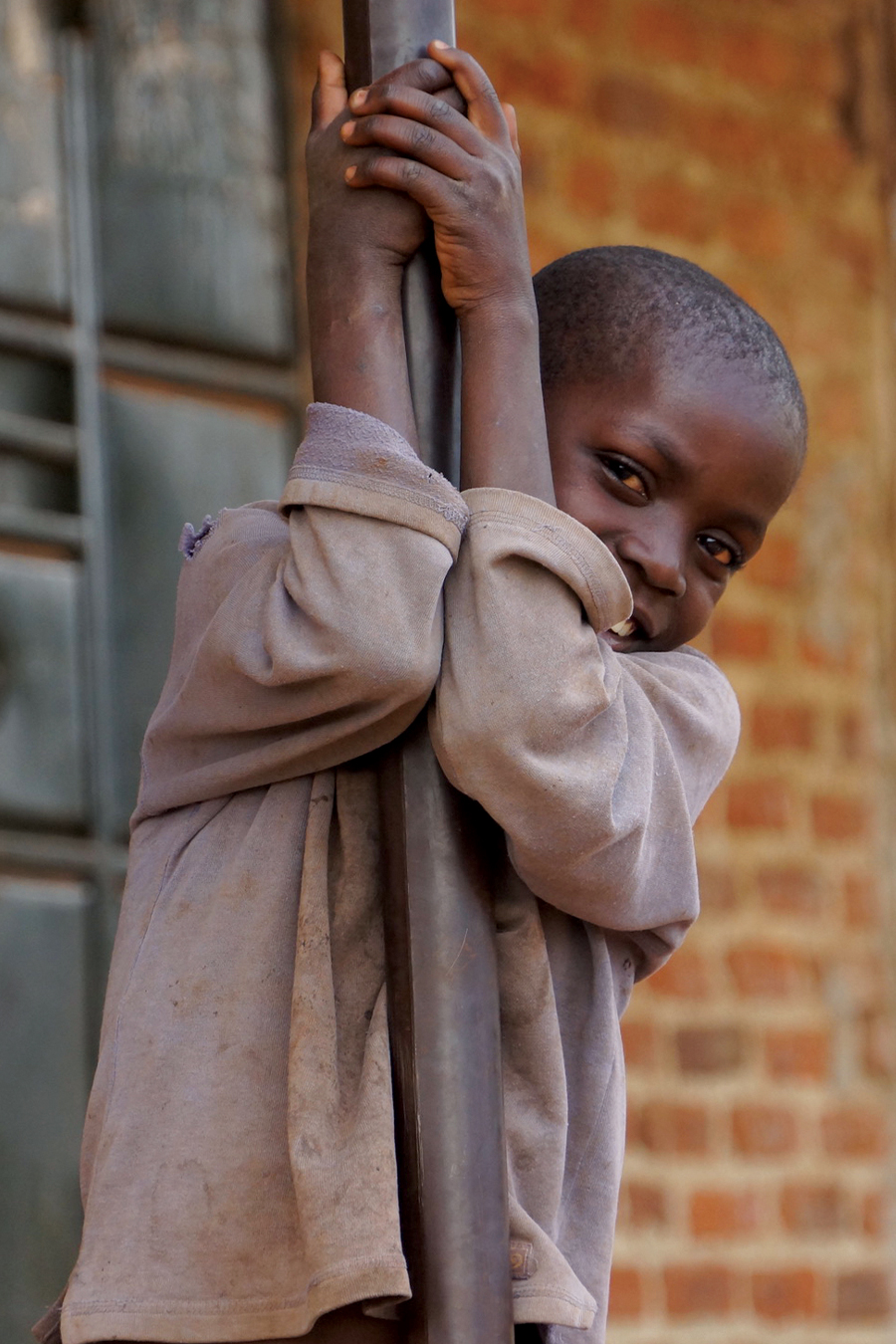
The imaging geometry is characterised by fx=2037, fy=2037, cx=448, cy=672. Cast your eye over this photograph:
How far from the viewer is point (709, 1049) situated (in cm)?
343

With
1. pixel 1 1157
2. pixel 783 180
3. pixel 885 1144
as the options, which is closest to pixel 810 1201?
pixel 885 1144

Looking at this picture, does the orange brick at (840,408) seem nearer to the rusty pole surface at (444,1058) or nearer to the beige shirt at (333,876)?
the beige shirt at (333,876)

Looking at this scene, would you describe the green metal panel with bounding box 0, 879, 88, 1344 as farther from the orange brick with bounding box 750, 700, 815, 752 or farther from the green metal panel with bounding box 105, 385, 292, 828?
the orange brick with bounding box 750, 700, 815, 752

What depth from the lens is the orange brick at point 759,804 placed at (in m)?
3.51

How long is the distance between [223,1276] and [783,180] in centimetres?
291

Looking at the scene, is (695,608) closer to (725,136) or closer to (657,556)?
(657,556)

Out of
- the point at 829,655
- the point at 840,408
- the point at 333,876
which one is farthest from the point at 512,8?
the point at 333,876

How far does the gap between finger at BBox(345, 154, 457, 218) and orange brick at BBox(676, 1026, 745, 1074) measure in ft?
7.73

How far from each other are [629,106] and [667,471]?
2.22 meters

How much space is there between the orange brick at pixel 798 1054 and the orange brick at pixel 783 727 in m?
0.50

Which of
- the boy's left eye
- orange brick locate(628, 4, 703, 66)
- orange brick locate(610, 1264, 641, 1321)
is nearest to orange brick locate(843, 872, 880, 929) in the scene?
orange brick locate(610, 1264, 641, 1321)

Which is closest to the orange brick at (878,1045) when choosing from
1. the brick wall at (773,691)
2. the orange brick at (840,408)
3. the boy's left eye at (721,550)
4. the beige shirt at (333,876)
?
the brick wall at (773,691)

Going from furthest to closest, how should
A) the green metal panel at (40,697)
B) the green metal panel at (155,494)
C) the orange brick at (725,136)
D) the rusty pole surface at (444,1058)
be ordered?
the orange brick at (725,136), the green metal panel at (155,494), the green metal panel at (40,697), the rusty pole surface at (444,1058)

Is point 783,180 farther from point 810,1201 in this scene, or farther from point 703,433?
point 703,433
